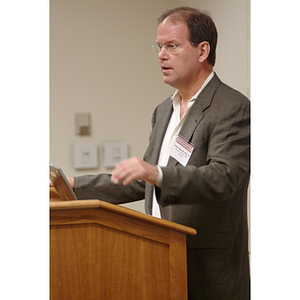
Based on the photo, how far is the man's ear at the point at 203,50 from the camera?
5.32 feet

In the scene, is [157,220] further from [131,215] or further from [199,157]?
[199,157]

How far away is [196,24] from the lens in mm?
1613

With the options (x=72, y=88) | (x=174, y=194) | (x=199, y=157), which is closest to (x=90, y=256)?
(x=174, y=194)

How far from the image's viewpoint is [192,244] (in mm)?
1446

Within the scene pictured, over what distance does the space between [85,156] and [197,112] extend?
1881 millimetres

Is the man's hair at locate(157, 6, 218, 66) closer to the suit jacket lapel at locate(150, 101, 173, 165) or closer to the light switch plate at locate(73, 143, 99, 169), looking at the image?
the suit jacket lapel at locate(150, 101, 173, 165)

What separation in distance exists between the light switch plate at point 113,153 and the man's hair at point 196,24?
5.70ft

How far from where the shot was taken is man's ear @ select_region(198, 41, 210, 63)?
1623 millimetres

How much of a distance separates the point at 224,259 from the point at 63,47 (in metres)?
2.42

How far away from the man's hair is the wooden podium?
89cm

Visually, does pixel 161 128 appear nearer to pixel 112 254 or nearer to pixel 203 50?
pixel 203 50

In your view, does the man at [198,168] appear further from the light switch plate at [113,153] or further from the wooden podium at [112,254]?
the light switch plate at [113,153]

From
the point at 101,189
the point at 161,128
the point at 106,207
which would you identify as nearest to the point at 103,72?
the point at 161,128

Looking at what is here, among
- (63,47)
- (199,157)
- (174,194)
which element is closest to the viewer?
(174,194)
